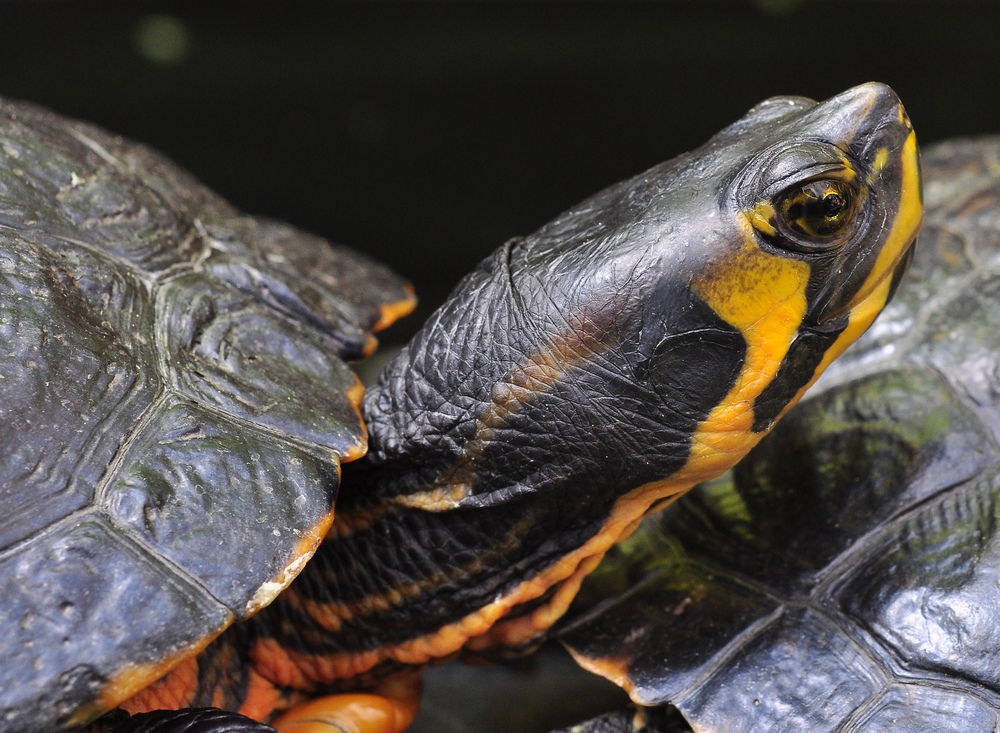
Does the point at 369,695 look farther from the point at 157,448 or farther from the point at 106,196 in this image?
the point at 106,196

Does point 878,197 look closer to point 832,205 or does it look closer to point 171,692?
point 832,205

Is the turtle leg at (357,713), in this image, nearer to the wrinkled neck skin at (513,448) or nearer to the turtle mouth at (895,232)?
the wrinkled neck skin at (513,448)

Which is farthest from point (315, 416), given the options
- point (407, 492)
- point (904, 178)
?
point (904, 178)

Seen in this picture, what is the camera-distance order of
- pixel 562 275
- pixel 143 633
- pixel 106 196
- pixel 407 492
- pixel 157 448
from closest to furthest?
pixel 143 633, pixel 157 448, pixel 562 275, pixel 407 492, pixel 106 196

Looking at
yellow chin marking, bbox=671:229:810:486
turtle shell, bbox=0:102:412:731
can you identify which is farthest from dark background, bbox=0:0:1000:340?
yellow chin marking, bbox=671:229:810:486

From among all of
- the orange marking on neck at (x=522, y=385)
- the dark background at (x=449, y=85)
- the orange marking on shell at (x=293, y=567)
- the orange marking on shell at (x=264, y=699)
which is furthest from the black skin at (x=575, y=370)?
the dark background at (x=449, y=85)
